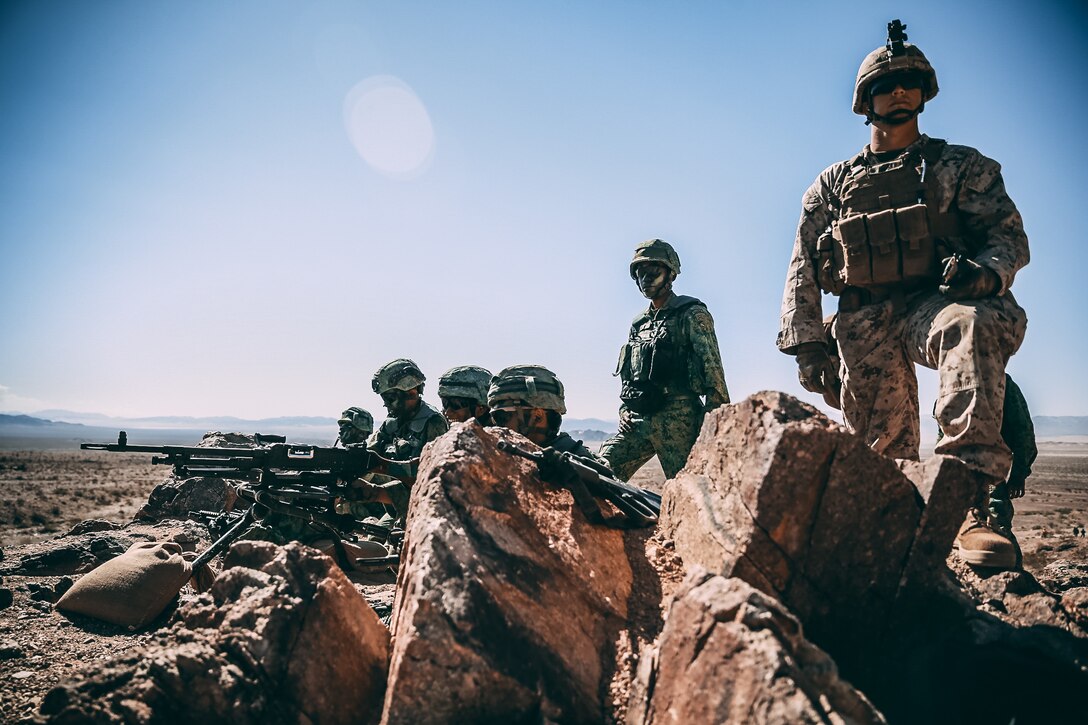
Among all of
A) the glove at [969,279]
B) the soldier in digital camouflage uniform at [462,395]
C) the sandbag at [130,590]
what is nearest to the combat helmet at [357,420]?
the soldier in digital camouflage uniform at [462,395]

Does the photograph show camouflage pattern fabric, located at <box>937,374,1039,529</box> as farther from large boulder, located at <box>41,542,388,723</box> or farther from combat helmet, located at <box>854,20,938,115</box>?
large boulder, located at <box>41,542,388,723</box>

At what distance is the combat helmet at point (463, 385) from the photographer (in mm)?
6301

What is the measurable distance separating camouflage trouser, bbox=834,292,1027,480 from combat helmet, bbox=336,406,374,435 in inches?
305

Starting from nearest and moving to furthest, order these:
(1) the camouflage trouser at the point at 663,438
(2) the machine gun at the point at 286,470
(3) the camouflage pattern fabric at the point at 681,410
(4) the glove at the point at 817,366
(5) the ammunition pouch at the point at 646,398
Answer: (4) the glove at the point at 817,366, (2) the machine gun at the point at 286,470, (3) the camouflage pattern fabric at the point at 681,410, (1) the camouflage trouser at the point at 663,438, (5) the ammunition pouch at the point at 646,398

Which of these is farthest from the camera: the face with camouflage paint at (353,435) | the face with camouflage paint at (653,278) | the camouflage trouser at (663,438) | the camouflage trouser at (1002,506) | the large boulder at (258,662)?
the face with camouflage paint at (353,435)

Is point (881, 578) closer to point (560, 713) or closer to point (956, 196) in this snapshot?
point (560, 713)

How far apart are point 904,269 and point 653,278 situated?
285 centimetres

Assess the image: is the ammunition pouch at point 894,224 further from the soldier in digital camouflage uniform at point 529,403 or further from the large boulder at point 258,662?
the large boulder at point 258,662

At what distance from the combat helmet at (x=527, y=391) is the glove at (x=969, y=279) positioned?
2534mm

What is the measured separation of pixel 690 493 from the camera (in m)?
2.27

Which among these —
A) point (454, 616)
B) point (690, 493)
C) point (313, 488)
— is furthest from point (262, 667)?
point (313, 488)

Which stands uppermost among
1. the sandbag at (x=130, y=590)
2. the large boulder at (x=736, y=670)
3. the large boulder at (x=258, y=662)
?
the large boulder at (x=736, y=670)

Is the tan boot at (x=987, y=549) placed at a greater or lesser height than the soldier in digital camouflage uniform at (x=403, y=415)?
lesser

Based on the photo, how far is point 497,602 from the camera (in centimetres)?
191
